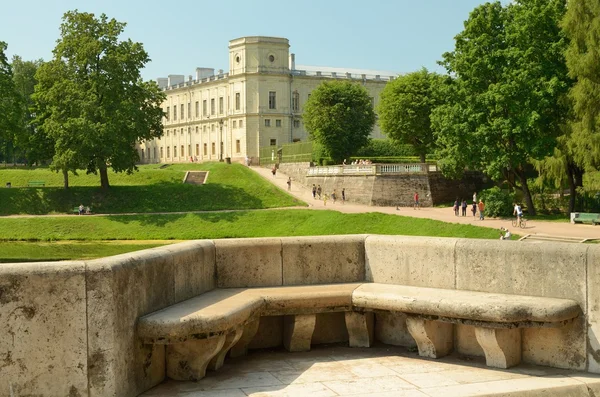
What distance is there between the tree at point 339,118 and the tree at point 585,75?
33.8 metres

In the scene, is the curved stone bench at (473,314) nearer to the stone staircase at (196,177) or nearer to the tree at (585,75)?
the tree at (585,75)

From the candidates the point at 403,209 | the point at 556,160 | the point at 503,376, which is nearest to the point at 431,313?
the point at 503,376

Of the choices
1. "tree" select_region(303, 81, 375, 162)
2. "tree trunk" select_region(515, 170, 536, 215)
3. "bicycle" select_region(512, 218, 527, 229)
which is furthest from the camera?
"tree" select_region(303, 81, 375, 162)

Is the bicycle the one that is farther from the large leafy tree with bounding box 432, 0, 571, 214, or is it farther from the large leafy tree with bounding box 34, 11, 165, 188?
the large leafy tree with bounding box 34, 11, 165, 188

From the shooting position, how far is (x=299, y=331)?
8.61 metres

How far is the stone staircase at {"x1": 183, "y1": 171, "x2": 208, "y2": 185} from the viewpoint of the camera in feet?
218

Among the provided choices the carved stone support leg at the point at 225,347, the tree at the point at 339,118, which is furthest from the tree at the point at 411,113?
the carved stone support leg at the point at 225,347

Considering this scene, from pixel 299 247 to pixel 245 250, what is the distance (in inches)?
28.2

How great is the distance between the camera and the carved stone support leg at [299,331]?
8.55 metres

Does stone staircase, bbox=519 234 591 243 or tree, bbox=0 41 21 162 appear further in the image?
tree, bbox=0 41 21 162

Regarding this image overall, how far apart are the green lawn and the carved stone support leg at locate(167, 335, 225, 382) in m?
28.0

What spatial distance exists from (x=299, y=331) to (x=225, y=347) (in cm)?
124

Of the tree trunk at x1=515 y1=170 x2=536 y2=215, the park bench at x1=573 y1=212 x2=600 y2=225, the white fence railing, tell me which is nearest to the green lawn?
the white fence railing

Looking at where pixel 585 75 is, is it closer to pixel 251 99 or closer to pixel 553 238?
pixel 553 238
